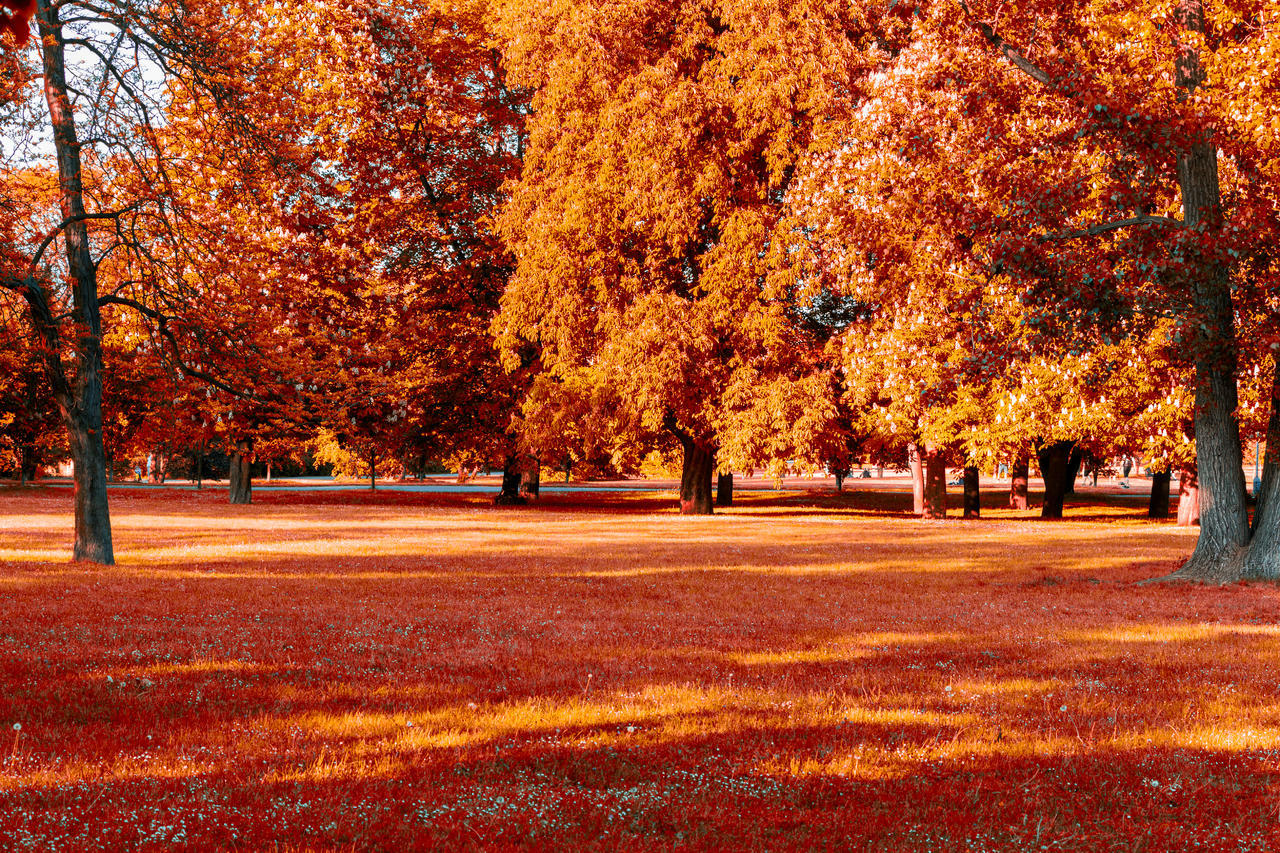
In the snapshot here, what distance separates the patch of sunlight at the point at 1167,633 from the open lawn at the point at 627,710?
0.23 ft

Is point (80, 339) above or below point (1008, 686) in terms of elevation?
above

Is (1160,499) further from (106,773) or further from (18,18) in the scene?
(18,18)

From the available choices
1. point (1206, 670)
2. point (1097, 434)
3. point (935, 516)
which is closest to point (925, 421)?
point (1097, 434)

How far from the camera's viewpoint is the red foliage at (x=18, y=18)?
2545 mm

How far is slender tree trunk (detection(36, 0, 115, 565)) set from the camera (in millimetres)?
17406

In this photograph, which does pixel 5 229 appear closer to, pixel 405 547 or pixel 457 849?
pixel 405 547

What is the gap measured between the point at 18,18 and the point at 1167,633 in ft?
42.8

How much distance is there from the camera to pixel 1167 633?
40.1 ft

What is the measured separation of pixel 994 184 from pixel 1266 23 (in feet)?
14.9

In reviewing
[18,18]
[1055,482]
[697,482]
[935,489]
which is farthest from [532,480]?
[18,18]

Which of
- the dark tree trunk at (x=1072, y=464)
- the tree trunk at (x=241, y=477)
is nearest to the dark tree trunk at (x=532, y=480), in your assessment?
the tree trunk at (x=241, y=477)

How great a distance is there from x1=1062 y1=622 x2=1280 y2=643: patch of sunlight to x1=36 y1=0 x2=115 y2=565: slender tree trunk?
1580 centimetres

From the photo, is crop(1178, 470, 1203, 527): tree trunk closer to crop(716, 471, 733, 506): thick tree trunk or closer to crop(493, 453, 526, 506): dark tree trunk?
crop(716, 471, 733, 506): thick tree trunk

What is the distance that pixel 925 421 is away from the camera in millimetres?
31109
